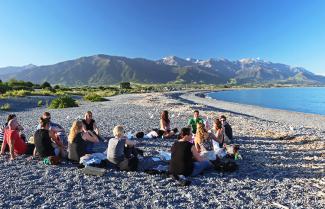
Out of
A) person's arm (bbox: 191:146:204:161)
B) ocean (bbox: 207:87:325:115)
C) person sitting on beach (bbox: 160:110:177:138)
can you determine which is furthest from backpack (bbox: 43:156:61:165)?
ocean (bbox: 207:87:325:115)

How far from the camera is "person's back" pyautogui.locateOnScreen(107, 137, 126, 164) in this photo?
1048 centimetres

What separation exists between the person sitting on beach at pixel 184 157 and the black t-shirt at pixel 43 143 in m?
4.46

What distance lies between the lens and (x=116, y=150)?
10578mm

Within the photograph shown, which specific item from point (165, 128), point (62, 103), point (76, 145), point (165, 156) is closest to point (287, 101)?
point (62, 103)

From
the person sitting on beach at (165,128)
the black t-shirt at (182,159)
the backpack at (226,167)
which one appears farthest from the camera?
the person sitting on beach at (165,128)

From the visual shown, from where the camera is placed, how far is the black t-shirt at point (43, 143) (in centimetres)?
1148

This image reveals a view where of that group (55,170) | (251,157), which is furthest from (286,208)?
(55,170)

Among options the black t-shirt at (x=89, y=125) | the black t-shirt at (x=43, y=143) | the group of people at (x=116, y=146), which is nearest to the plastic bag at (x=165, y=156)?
the group of people at (x=116, y=146)

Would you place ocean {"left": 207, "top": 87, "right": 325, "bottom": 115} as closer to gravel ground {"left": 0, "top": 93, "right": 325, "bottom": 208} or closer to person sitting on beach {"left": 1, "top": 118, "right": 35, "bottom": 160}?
gravel ground {"left": 0, "top": 93, "right": 325, "bottom": 208}

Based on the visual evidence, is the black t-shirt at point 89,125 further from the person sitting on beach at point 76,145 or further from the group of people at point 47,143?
the person sitting on beach at point 76,145

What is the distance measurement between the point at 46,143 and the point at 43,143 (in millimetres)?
101

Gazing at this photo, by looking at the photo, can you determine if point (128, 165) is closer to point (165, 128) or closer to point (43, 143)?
point (43, 143)

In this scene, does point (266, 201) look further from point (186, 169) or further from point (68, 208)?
point (68, 208)

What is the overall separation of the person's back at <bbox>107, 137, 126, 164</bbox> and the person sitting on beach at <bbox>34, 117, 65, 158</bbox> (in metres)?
2.18
